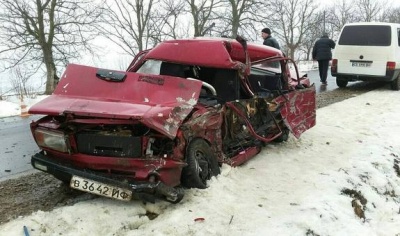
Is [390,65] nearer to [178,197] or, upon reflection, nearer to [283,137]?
[283,137]

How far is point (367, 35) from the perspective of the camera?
11.7m

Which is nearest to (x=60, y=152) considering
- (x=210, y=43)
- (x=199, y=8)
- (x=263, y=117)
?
(x=210, y=43)

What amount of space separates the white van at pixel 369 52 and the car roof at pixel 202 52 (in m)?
7.41

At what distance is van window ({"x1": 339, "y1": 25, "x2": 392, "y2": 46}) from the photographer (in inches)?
456

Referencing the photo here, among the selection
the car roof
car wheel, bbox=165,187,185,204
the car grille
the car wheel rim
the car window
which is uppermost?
the car roof

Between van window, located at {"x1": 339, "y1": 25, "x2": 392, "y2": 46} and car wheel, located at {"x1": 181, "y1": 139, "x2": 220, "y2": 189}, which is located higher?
van window, located at {"x1": 339, "y1": 25, "x2": 392, "y2": 46}

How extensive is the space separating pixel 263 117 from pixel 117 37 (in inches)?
851

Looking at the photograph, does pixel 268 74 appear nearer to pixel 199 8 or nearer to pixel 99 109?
pixel 99 109

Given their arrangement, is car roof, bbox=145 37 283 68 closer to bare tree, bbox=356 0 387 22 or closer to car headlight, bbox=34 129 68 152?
car headlight, bbox=34 129 68 152

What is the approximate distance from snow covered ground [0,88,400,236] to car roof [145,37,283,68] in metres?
1.32

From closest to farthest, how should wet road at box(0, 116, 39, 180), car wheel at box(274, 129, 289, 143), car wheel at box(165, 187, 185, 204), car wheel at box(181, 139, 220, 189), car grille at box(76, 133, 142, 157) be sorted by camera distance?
car grille at box(76, 133, 142, 157) → car wheel at box(165, 187, 185, 204) → car wheel at box(181, 139, 220, 189) → wet road at box(0, 116, 39, 180) → car wheel at box(274, 129, 289, 143)

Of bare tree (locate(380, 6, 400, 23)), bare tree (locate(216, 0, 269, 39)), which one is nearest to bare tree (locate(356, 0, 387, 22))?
bare tree (locate(380, 6, 400, 23))

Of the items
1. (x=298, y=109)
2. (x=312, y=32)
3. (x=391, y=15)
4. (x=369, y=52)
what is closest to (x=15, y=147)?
(x=298, y=109)

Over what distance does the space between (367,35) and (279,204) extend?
9.14m
